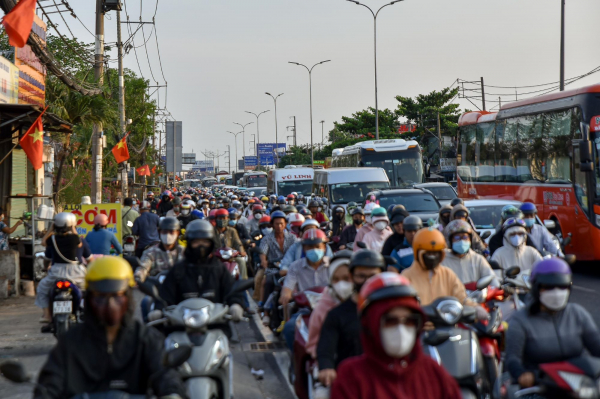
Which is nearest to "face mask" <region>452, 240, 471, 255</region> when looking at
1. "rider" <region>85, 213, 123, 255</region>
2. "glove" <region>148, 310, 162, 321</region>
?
"glove" <region>148, 310, 162, 321</region>

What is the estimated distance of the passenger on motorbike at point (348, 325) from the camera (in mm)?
5125

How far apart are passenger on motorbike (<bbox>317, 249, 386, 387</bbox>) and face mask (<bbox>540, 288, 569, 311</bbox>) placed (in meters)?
Answer: 0.96

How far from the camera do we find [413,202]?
18.1 m

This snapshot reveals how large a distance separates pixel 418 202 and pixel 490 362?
12.3 meters

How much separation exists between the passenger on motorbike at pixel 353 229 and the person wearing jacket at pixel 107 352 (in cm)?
939

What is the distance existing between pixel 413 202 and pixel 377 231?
6.32m

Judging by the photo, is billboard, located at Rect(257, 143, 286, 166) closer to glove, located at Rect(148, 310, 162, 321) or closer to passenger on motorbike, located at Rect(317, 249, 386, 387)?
glove, located at Rect(148, 310, 162, 321)

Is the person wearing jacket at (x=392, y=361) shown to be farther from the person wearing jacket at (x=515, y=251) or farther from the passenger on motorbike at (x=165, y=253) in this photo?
the person wearing jacket at (x=515, y=251)

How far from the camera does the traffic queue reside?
3252mm

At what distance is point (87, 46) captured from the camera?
5612 cm

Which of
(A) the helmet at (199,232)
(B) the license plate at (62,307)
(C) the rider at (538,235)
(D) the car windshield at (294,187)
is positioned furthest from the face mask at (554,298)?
(D) the car windshield at (294,187)

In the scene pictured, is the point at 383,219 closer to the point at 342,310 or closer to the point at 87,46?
the point at 342,310

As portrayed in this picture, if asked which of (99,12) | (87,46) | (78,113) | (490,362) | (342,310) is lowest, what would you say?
(490,362)

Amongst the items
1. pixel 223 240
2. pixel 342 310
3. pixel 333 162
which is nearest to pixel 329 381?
pixel 342 310
